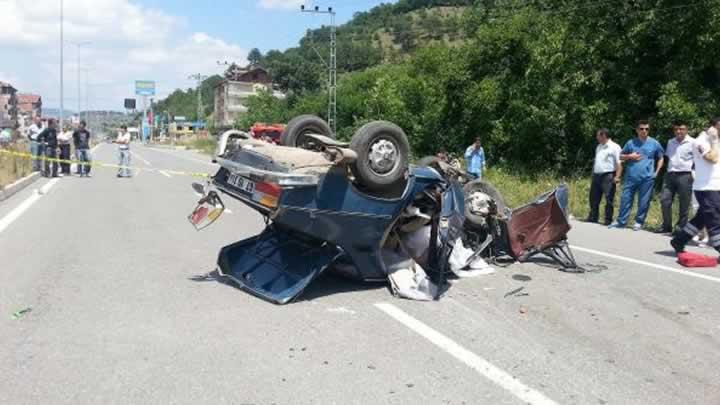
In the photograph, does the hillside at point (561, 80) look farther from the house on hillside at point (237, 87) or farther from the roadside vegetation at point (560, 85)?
the house on hillside at point (237, 87)

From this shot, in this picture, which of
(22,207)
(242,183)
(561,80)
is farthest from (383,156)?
(561,80)

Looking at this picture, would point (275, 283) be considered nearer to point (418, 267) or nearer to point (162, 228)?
point (418, 267)

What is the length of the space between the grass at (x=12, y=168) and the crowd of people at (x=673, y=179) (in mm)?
12965

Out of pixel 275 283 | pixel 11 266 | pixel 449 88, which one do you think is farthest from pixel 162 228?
pixel 449 88

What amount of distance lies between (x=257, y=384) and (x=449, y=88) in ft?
77.1

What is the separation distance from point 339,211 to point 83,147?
1777cm

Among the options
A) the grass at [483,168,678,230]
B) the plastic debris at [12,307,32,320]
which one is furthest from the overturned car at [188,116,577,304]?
the grass at [483,168,678,230]

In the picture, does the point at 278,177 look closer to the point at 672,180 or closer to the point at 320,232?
the point at 320,232

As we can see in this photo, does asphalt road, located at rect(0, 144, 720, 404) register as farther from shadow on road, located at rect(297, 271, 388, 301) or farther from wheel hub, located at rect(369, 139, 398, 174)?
wheel hub, located at rect(369, 139, 398, 174)

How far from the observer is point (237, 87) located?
4966 inches

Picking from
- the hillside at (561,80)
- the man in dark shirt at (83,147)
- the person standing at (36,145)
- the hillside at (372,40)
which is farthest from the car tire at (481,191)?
the hillside at (372,40)

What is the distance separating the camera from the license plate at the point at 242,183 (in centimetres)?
576

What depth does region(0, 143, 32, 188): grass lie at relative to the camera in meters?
16.4

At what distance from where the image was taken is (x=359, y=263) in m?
6.02
